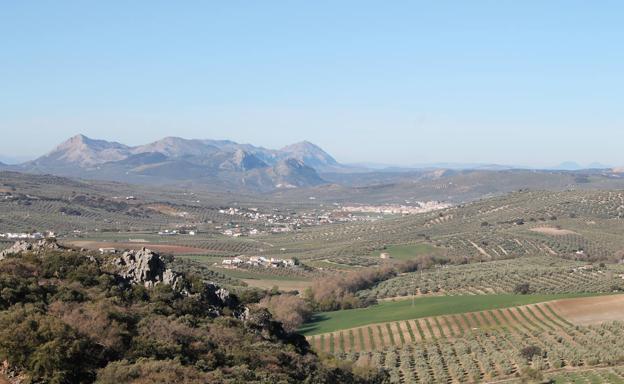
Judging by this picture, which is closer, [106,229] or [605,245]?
[605,245]

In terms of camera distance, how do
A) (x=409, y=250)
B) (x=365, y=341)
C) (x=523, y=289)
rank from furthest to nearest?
(x=409, y=250) < (x=523, y=289) < (x=365, y=341)

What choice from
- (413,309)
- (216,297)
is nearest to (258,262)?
(413,309)

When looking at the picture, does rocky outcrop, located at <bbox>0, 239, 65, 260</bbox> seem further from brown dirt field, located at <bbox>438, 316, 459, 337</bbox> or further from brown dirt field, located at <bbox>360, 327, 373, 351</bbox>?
brown dirt field, located at <bbox>438, 316, 459, 337</bbox>

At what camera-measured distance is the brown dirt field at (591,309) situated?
6138 cm

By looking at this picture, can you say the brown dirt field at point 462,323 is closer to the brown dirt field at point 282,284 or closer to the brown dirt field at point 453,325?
the brown dirt field at point 453,325

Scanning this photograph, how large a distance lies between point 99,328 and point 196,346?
13.2 feet

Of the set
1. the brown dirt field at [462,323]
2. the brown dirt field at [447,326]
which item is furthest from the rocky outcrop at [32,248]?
the brown dirt field at [462,323]

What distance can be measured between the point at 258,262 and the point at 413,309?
43.4 metres

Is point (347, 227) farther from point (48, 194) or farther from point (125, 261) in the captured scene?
point (125, 261)

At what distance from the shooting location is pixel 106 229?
15550cm

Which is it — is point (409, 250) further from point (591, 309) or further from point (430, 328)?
point (430, 328)

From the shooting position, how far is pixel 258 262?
362 feet

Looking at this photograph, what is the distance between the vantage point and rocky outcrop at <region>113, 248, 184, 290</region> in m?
40.4

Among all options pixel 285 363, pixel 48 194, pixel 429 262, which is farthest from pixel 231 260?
pixel 48 194
